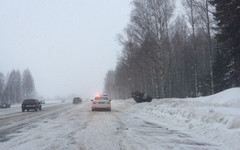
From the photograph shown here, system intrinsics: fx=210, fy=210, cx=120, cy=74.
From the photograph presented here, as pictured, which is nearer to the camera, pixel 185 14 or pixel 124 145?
pixel 124 145

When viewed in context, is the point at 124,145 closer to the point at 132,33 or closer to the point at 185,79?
the point at 132,33

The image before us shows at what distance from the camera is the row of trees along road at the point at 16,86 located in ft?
318

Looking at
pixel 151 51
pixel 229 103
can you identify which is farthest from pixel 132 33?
pixel 229 103

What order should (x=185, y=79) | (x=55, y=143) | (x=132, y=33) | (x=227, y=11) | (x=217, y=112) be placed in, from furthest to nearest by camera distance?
(x=185, y=79), (x=132, y=33), (x=227, y=11), (x=217, y=112), (x=55, y=143)

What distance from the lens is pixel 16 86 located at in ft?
326

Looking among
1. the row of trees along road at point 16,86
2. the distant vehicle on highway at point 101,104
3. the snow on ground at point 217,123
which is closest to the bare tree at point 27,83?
the row of trees along road at point 16,86

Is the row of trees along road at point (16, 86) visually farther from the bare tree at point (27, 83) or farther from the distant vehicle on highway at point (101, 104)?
the distant vehicle on highway at point (101, 104)

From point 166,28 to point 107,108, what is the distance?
1196cm

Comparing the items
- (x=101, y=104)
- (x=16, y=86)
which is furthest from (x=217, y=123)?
(x=16, y=86)

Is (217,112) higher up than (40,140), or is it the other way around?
(217,112)

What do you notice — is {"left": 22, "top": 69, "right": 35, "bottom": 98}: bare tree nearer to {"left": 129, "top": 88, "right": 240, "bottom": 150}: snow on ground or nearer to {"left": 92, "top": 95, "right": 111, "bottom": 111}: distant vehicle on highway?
{"left": 92, "top": 95, "right": 111, "bottom": 111}: distant vehicle on highway

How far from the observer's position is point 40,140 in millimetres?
7289

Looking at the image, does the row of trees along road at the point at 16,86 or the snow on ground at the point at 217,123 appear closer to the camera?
the snow on ground at the point at 217,123

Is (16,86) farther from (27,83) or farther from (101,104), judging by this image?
(101,104)
